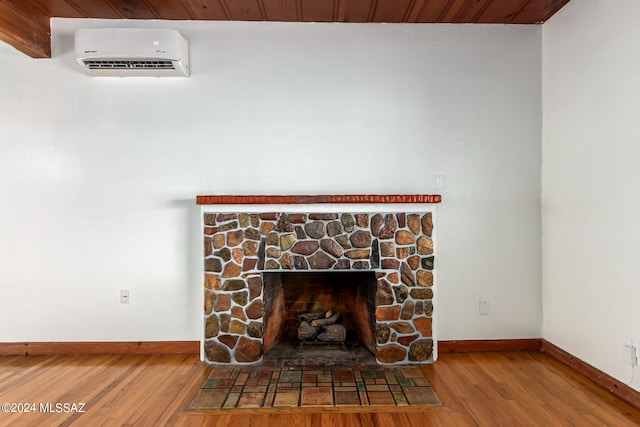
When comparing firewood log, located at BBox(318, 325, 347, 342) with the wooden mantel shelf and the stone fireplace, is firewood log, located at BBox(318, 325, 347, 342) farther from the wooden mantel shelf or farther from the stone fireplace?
the wooden mantel shelf

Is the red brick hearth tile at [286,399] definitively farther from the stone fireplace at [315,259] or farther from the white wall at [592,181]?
the white wall at [592,181]

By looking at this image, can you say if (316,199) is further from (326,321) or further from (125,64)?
(125,64)

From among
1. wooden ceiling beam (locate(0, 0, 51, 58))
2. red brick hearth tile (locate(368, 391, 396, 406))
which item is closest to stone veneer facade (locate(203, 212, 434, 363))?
red brick hearth tile (locate(368, 391, 396, 406))

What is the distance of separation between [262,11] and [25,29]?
1595 millimetres

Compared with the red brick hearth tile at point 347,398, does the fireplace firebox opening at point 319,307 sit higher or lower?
higher

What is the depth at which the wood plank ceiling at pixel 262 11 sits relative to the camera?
8.80ft

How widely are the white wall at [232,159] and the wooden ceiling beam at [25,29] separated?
9cm

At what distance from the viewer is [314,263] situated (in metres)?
2.80

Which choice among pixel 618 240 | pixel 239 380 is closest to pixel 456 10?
pixel 618 240

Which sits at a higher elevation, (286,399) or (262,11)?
(262,11)

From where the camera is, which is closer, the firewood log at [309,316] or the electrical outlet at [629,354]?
the electrical outlet at [629,354]

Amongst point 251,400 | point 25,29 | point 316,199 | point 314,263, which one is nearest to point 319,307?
point 314,263

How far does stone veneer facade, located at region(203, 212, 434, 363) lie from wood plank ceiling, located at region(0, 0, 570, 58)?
1.43 metres

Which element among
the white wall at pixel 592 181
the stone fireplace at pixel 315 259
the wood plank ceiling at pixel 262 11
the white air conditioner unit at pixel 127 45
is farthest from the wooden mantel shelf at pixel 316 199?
the wood plank ceiling at pixel 262 11
